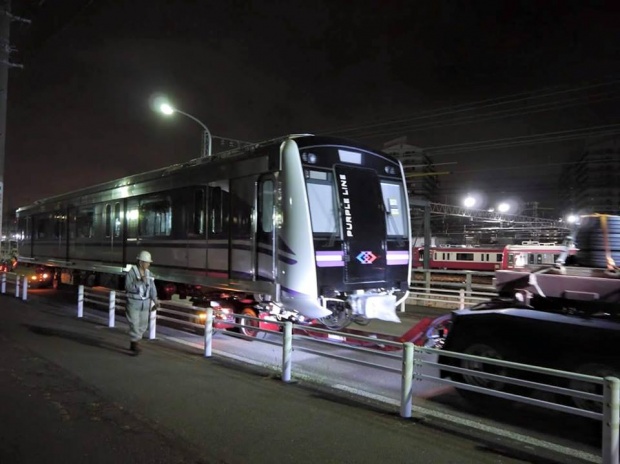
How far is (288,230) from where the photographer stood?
26.7 feet

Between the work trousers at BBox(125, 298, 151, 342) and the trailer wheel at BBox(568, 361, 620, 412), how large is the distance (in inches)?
259

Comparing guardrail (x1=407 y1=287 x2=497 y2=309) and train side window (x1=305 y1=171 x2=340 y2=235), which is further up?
train side window (x1=305 y1=171 x2=340 y2=235)

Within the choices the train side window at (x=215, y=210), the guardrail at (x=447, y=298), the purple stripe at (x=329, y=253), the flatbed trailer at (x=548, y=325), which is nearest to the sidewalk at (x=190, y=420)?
the flatbed trailer at (x=548, y=325)

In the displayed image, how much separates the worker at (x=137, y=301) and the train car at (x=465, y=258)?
29038 mm

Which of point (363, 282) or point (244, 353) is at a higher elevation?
point (363, 282)

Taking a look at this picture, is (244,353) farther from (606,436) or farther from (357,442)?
(606,436)

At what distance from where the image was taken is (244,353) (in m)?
8.91

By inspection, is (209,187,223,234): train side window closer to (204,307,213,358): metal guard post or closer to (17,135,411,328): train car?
(17,135,411,328): train car

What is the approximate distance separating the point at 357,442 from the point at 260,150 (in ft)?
17.8

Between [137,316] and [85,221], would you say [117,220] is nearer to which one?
[85,221]

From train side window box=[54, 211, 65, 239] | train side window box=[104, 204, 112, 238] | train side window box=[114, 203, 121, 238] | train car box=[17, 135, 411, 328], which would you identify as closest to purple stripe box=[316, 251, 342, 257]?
train car box=[17, 135, 411, 328]

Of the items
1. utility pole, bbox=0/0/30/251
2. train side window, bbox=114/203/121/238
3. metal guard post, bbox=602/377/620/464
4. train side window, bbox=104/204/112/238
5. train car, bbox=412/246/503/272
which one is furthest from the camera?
train car, bbox=412/246/503/272

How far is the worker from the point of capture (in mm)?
8742

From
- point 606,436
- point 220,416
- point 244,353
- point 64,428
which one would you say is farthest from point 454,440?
point 244,353
